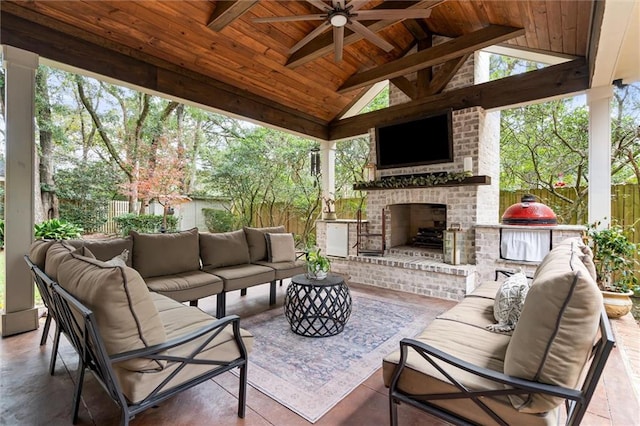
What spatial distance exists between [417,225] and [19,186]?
5.60 metres

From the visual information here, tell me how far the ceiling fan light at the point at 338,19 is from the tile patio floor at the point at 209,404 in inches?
117

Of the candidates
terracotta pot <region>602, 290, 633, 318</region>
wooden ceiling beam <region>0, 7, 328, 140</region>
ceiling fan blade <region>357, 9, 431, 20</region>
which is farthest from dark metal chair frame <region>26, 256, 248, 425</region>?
terracotta pot <region>602, 290, 633, 318</region>

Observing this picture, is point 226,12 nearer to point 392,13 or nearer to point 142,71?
point 142,71

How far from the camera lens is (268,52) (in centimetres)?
429

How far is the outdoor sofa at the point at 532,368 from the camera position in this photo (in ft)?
3.76

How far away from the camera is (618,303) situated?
10.7 feet

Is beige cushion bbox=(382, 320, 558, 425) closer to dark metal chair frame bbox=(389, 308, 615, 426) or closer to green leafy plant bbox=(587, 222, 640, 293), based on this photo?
dark metal chair frame bbox=(389, 308, 615, 426)

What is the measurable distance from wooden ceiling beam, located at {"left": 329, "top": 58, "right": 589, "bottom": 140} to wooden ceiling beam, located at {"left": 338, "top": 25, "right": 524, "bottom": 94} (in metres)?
0.60

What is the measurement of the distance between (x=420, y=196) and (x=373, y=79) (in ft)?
6.69

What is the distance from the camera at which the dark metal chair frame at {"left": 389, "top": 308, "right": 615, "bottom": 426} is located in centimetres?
115

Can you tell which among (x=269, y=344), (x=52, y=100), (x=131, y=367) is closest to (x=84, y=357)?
(x=131, y=367)

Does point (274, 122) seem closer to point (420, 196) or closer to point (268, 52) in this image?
point (268, 52)

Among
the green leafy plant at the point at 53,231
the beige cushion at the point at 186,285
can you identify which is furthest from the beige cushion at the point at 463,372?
the green leafy plant at the point at 53,231

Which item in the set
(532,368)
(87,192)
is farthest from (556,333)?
(87,192)
